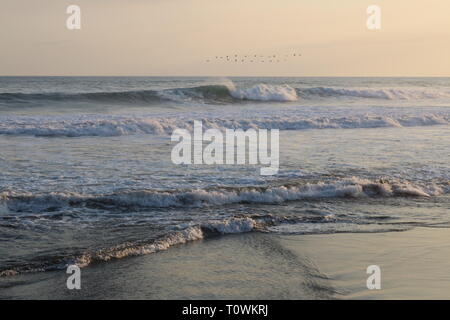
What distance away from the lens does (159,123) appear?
20.6 metres

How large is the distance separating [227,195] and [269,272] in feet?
11.8

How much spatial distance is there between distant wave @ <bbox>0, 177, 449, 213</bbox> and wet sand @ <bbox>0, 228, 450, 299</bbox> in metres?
2.03

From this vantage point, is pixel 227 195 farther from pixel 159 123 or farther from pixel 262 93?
pixel 262 93

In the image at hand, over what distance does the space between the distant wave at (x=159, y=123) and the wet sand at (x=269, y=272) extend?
1256 cm

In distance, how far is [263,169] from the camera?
469 inches

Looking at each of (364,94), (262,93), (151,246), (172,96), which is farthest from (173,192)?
(364,94)

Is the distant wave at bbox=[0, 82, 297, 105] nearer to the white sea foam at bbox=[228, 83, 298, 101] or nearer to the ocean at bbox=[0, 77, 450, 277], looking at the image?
the white sea foam at bbox=[228, 83, 298, 101]

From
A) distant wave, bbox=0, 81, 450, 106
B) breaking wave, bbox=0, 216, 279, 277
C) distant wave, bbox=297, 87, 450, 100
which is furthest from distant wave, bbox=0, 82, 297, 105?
breaking wave, bbox=0, 216, 279, 277

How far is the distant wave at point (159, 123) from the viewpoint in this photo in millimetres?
18688

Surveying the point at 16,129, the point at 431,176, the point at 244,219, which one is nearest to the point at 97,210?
the point at 244,219

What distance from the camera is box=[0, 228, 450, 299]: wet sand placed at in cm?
534

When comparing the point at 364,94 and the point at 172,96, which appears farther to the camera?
the point at 364,94

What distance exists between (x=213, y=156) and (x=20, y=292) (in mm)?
8451
